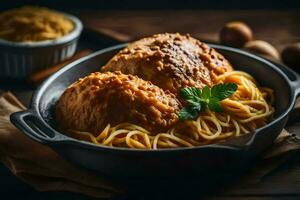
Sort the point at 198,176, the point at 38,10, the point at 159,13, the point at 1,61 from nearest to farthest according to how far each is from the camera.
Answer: the point at 198,176, the point at 1,61, the point at 38,10, the point at 159,13

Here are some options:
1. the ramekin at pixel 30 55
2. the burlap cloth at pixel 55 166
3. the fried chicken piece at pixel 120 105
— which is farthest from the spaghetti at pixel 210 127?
the ramekin at pixel 30 55

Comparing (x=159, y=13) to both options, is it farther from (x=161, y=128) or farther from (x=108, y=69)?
(x=161, y=128)

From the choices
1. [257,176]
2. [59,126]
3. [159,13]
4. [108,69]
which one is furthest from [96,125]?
[159,13]

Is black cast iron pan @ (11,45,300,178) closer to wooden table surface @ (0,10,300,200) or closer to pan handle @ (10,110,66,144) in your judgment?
pan handle @ (10,110,66,144)

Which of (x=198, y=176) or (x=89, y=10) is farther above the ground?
(x=198, y=176)

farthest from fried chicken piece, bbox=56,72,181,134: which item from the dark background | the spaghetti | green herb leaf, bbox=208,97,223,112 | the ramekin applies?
the dark background

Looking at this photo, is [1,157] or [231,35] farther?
[231,35]

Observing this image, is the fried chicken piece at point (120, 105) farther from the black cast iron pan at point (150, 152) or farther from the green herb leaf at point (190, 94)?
the black cast iron pan at point (150, 152)
